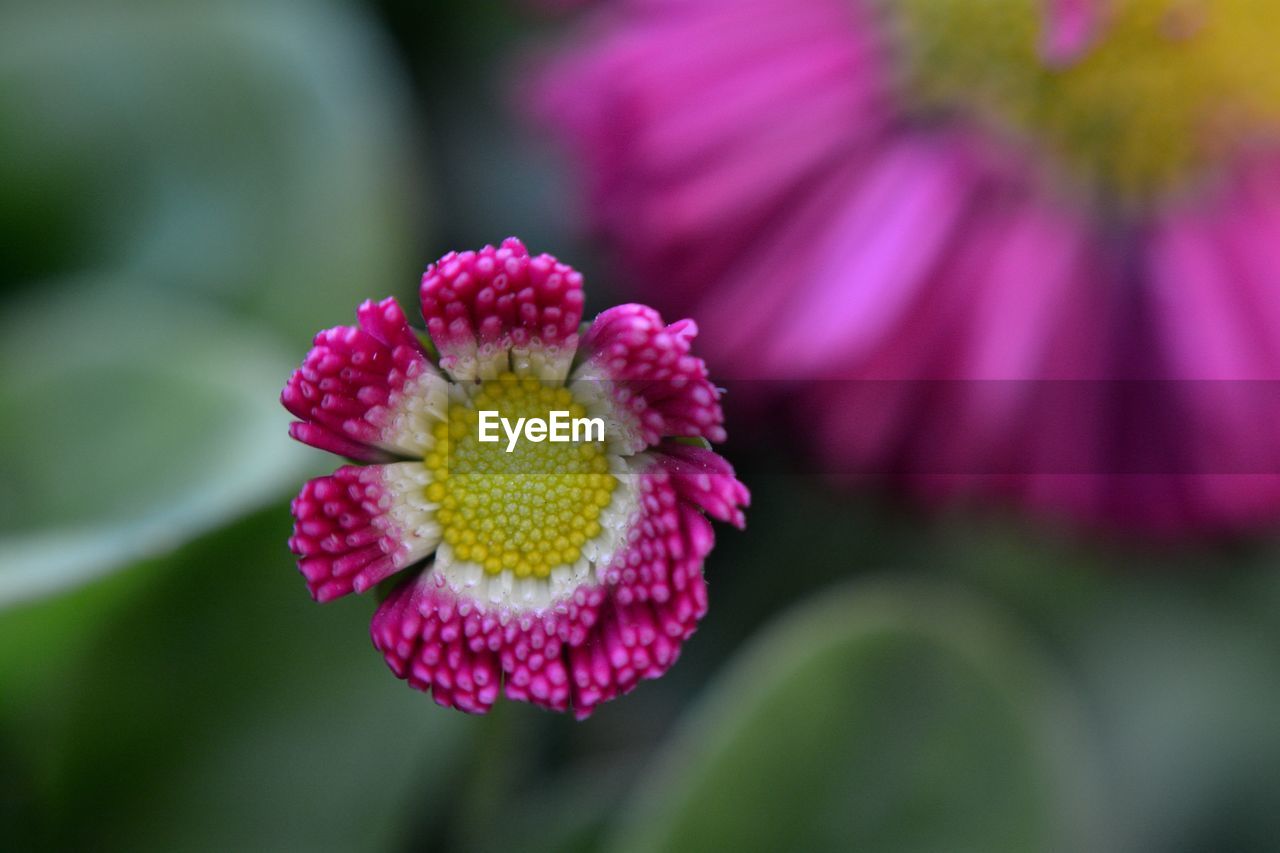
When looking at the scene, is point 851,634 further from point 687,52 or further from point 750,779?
point 687,52

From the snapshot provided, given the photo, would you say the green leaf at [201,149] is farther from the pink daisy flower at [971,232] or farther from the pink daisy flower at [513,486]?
the pink daisy flower at [513,486]

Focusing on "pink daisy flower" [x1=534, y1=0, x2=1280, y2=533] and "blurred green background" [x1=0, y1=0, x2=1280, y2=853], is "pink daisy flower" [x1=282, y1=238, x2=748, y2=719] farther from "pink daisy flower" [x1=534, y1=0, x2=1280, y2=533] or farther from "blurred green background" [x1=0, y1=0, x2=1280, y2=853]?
"pink daisy flower" [x1=534, y1=0, x2=1280, y2=533]

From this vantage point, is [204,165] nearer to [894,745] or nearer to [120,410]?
[120,410]

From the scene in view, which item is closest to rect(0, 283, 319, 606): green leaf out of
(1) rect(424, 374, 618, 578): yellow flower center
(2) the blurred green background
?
(2) the blurred green background

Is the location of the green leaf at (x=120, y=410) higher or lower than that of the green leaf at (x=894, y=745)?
higher

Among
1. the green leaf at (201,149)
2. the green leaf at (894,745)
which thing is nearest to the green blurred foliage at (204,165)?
the green leaf at (201,149)
